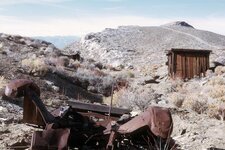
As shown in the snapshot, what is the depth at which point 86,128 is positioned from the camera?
19.0 feet

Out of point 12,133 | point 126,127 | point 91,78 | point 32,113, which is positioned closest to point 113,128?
point 126,127

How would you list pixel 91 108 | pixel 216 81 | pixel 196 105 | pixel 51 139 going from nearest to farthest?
1. pixel 51 139
2. pixel 91 108
3. pixel 196 105
4. pixel 216 81

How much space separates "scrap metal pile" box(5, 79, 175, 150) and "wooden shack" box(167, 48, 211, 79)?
26106mm

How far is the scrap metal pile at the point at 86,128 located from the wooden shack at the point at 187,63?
26106mm

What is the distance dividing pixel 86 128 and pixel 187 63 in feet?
88.2

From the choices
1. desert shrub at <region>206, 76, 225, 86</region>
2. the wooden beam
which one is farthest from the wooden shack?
the wooden beam

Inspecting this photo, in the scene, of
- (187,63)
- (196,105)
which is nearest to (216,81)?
(187,63)

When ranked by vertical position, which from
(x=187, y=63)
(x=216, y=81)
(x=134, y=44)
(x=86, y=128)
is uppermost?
(x=86, y=128)

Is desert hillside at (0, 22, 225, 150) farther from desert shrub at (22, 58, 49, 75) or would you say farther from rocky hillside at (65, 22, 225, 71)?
rocky hillside at (65, 22, 225, 71)

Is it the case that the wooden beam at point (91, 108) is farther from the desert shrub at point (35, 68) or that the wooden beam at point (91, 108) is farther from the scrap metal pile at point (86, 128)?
the desert shrub at point (35, 68)

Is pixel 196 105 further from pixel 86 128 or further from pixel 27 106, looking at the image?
pixel 27 106

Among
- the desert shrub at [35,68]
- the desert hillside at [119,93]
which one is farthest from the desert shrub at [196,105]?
the desert shrub at [35,68]

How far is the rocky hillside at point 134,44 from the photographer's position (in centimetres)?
6412

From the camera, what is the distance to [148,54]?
67750mm
